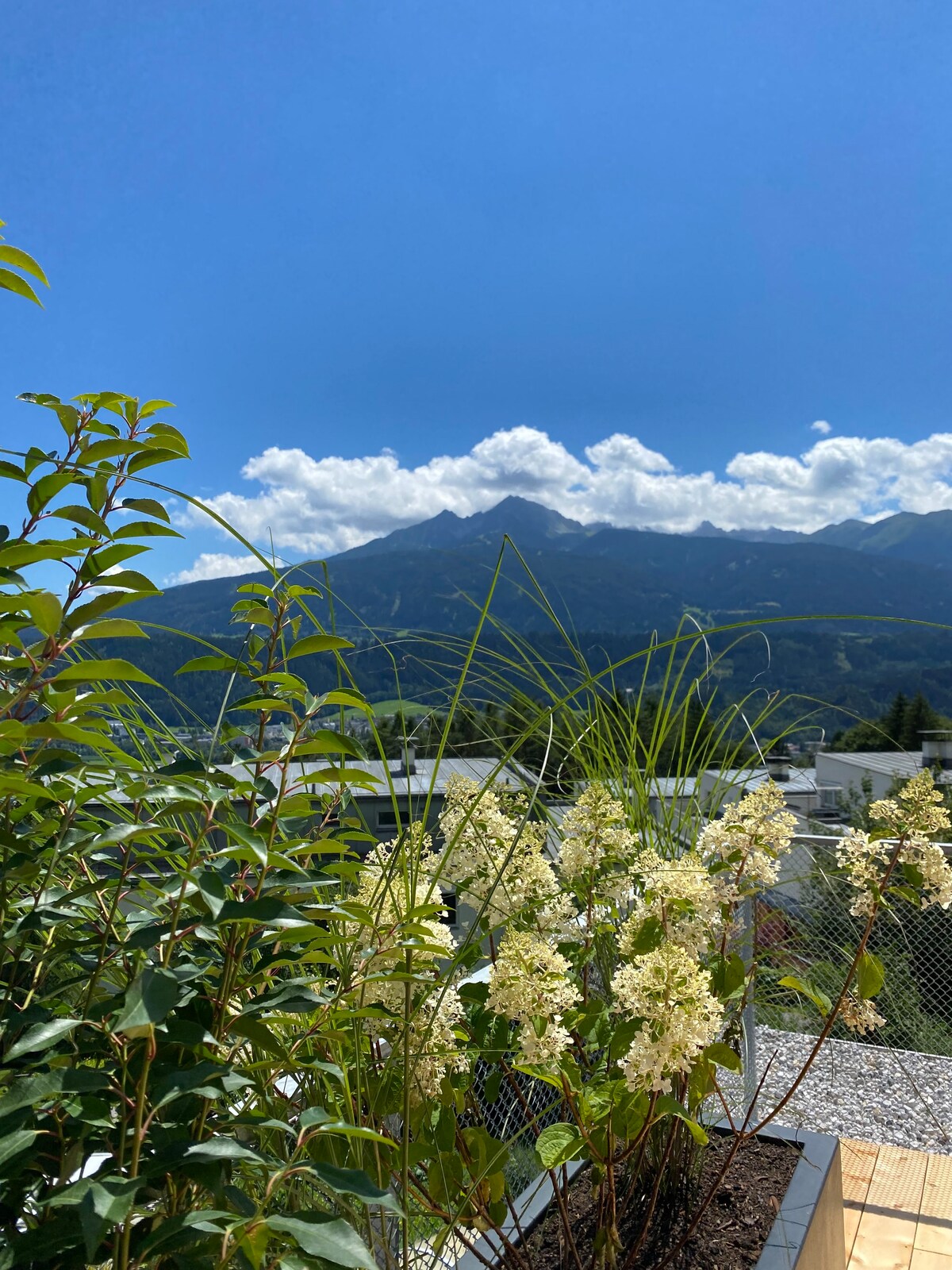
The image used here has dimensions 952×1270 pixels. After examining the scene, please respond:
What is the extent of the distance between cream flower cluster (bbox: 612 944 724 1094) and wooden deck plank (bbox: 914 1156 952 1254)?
185cm

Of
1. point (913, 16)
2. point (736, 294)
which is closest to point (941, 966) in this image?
point (913, 16)

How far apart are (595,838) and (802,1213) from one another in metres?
0.73

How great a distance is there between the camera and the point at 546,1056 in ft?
2.69

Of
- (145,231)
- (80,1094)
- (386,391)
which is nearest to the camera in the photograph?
(80,1094)

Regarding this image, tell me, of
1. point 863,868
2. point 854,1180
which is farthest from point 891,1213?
point 863,868

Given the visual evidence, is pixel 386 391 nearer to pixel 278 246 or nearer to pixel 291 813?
pixel 278 246

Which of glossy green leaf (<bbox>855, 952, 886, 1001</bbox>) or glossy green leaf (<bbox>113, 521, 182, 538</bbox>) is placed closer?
glossy green leaf (<bbox>113, 521, 182, 538</bbox>)

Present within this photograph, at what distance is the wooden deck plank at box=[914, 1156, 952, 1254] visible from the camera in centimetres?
206

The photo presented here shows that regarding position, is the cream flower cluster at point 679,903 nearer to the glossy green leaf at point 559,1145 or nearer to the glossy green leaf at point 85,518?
the glossy green leaf at point 559,1145

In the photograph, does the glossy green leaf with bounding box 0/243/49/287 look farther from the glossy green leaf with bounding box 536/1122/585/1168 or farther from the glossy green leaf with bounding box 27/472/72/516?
the glossy green leaf with bounding box 536/1122/585/1168

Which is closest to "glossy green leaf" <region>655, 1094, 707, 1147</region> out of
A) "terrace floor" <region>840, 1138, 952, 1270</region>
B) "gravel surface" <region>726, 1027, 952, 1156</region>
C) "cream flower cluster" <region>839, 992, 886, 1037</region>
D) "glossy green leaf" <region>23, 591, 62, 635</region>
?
"cream flower cluster" <region>839, 992, 886, 1037</region>

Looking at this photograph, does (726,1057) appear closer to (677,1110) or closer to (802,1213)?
(677,1110)

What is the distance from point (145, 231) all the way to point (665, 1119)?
3525cm

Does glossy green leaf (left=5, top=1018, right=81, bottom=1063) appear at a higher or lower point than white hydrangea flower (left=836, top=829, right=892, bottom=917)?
higher
